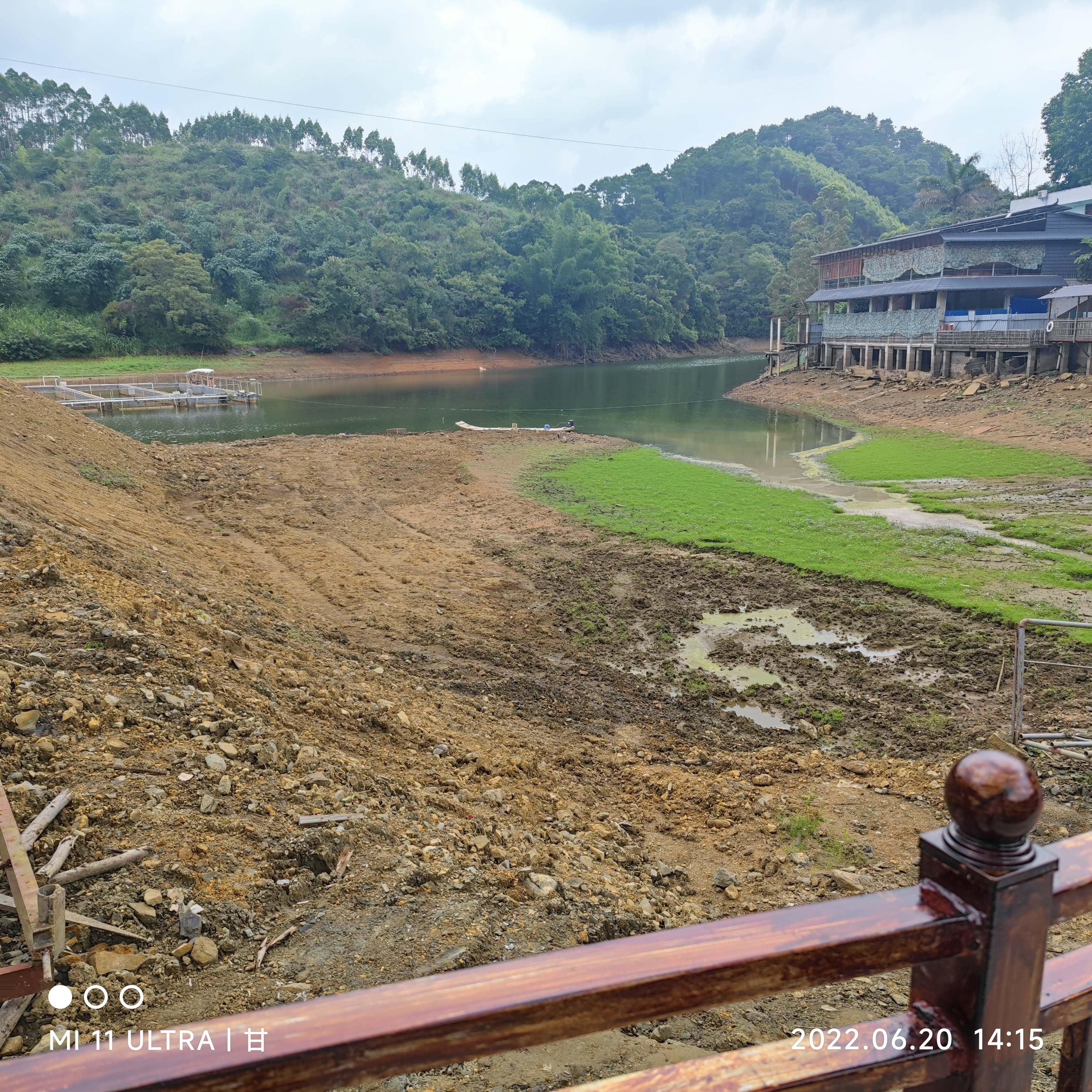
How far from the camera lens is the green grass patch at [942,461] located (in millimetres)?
22547

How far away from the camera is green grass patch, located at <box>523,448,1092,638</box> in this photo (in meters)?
12.9

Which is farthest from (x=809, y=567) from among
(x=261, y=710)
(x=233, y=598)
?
(x=261, y=710)

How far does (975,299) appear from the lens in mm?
41750

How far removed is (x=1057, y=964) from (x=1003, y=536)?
16.5m

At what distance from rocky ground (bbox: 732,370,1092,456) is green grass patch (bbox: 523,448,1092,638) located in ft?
35.6

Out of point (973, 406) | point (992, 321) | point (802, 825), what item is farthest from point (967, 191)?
point (802, 825)

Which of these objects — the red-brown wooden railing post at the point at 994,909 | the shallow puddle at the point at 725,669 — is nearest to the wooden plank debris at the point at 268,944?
the red-brown wooden railing post at the point at 994,909

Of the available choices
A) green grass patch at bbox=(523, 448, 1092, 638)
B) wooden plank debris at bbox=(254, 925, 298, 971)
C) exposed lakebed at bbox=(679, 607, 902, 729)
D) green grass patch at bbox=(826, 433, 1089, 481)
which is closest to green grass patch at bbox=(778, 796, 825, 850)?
exposed lakebed at bbox=(679, 607, 902, 729)

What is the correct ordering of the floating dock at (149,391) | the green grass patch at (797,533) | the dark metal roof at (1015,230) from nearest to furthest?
the green grass patch at (797,533)
the floating dock at (149,391)
the dark metal roof at (1015,230)

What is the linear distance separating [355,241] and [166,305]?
2358 cm

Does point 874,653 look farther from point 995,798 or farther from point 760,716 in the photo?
point 995,798

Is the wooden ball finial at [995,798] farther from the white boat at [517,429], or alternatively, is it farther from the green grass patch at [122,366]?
the green grass patch at [122,366]

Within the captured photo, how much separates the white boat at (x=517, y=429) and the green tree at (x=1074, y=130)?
5181 centimetres

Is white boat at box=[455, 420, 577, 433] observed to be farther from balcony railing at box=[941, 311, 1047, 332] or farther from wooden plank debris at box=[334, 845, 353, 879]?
wooden plank debris at box=[334, 845, 353, 879]
